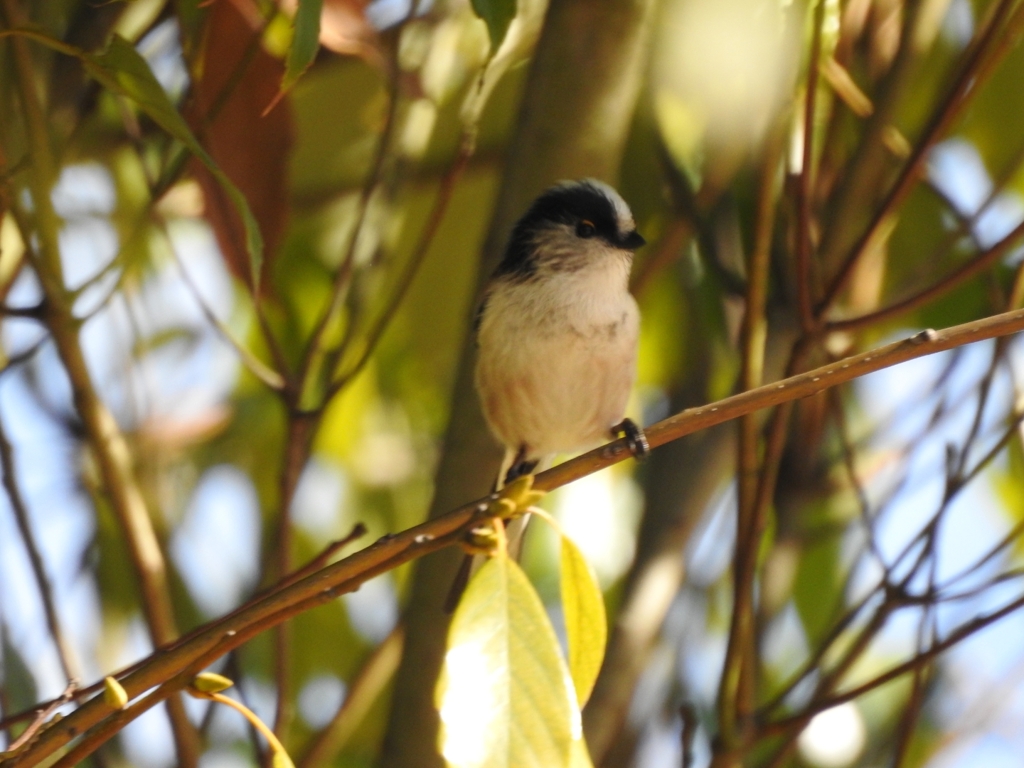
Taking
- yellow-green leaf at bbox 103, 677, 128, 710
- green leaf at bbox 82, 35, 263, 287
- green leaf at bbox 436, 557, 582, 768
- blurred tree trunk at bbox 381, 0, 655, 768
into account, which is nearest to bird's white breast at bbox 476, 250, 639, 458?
blurred tree trunk at bbox 381, 0, 655, 768

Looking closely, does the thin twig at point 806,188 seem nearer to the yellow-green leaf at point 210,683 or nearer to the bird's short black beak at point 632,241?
the bird's short black beak at point 632,241

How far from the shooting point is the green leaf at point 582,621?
1.13 meters

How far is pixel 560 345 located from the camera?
2.26 m

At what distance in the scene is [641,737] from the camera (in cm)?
229

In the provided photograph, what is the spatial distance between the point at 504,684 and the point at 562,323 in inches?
51.0

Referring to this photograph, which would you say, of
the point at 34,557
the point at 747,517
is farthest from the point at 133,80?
the point at 747,517

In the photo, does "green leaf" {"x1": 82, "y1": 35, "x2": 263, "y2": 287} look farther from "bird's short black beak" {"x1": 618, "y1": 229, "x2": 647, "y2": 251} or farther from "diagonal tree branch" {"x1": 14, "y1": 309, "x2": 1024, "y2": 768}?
"bird's short black beak" {"x1": 618, "y1": 229, "x2": 647, "y2": 251}

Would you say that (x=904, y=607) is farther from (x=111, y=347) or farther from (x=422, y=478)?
(x=111, y=347)

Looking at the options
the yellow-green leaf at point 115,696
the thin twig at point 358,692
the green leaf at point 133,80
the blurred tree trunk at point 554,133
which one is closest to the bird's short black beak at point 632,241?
the blurred tree trunk at point 554,133

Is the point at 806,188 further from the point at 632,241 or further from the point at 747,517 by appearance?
the point at 632,241

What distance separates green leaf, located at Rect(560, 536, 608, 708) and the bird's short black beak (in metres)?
1.24

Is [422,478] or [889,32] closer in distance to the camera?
[889,32]

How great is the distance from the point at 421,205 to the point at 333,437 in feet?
2.01

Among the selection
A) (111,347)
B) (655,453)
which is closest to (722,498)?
(655,453)
